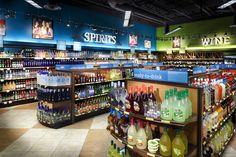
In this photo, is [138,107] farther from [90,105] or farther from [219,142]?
[90,105]

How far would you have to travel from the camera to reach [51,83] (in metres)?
5.34

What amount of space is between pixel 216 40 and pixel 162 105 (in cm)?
1271

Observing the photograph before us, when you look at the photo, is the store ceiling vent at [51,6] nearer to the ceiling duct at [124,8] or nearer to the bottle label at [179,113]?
the ceiling duct at [124,8]

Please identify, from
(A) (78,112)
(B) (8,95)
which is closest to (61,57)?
(B) (8,95)

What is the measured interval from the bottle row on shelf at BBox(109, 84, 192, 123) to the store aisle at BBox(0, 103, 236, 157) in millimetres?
1760

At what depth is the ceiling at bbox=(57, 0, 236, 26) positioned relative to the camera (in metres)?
10.4

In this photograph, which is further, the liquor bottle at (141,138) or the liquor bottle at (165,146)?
the liquor bottle at (141,138)

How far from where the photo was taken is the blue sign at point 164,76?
8.86ft

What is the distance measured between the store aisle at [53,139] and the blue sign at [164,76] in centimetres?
186

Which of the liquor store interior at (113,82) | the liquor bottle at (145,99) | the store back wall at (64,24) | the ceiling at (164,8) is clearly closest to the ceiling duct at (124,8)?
the ceiling at (164,8)

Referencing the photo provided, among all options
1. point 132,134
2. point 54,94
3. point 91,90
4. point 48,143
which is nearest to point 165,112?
point 132,134

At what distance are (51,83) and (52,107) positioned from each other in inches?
25.7

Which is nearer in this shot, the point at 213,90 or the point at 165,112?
the point at 165,112

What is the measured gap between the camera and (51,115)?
17.6 feet
